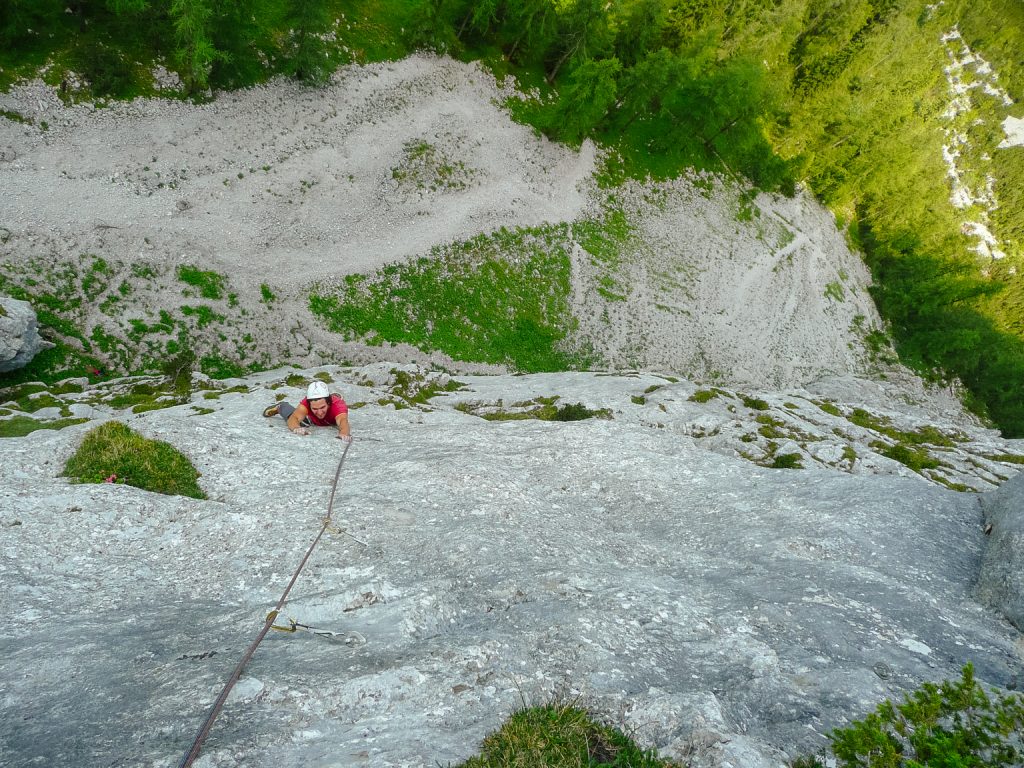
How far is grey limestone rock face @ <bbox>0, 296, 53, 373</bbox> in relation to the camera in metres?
23.2

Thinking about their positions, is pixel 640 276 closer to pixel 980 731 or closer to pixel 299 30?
pixel 299 30

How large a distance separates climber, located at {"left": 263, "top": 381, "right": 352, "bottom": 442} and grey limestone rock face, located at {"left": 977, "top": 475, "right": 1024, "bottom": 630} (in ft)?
65.5

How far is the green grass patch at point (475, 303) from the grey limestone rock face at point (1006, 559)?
29139 mm

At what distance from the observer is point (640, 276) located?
49188 millimetres

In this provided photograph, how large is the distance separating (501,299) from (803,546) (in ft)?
104

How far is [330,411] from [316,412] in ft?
2.09

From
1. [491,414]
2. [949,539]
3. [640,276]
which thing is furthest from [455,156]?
[949,539]

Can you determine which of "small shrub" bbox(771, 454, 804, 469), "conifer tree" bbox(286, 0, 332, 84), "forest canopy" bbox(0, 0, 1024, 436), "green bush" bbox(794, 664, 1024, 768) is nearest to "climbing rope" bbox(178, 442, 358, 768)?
"green bush" bbox(794, 664, 1024, 768)

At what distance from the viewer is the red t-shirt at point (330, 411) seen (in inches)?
762

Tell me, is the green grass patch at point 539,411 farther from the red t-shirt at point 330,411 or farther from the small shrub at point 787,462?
the red t-shirt at point 330,411

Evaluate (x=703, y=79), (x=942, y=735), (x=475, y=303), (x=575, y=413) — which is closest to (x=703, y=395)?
(x=575, y=413)

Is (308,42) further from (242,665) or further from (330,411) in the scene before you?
(242,665)

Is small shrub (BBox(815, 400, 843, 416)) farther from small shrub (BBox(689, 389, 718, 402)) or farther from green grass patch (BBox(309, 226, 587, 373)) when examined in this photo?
green grass patch (BBox(309, 226, 587, 373))

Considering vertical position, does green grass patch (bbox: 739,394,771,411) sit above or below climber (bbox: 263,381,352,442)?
above
